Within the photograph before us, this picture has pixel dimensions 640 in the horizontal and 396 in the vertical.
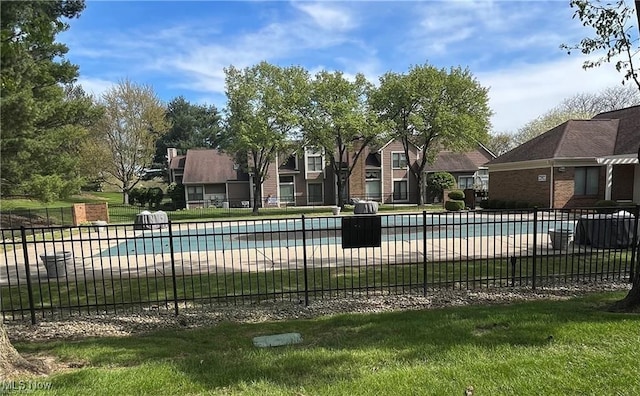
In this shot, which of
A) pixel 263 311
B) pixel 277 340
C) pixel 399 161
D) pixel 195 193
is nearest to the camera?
pixel 277 340

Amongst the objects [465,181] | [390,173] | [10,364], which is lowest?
[10,364]

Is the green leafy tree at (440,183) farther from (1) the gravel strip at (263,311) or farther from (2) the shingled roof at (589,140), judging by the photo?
(1) the gravel strip at (263,311)

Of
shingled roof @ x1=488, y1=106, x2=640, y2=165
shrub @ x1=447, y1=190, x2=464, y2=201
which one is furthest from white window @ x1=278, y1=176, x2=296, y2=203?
shingled roof @ x1=488, y1=106, x2=640, y2=165

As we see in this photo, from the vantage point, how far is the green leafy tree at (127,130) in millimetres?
36000

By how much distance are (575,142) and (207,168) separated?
3083 centimetres

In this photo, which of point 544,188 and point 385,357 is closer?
point 385,357

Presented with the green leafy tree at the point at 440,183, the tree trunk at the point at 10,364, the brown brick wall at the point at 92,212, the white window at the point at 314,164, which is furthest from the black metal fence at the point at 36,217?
the green leafy tree at the point at 440,183

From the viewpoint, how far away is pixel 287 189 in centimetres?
3831

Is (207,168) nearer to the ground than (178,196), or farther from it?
farther from it

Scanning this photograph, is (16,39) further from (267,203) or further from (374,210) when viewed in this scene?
(267,203)

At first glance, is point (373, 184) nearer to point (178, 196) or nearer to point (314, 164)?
point (314, 164)

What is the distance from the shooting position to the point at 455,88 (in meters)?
29.4

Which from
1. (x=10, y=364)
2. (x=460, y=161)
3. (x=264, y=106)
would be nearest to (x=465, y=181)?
(x=460, y=161)

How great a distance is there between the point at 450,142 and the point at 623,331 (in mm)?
28188
